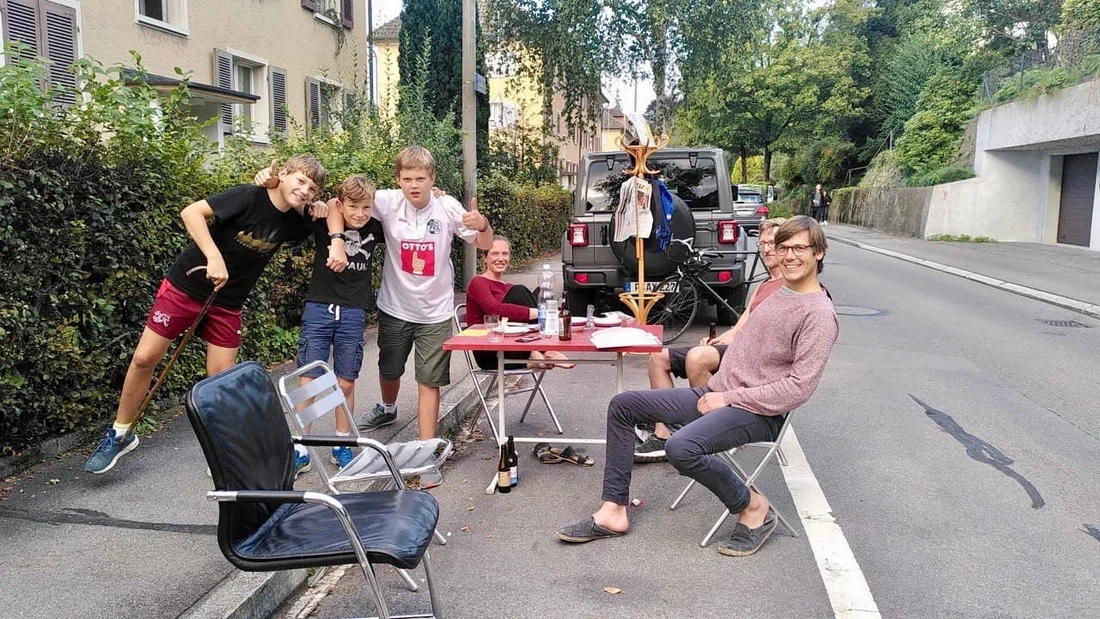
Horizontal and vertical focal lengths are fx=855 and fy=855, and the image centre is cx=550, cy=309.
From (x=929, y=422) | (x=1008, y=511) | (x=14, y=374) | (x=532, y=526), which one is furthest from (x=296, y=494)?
(x=929, y=422)

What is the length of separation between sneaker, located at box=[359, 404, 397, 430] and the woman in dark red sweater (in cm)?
76

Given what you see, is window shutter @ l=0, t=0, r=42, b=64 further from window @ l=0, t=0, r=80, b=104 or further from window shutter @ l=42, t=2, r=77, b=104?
window shutter @ l=42, t=2, r=77, b=104

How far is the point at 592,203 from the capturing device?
34.5ft

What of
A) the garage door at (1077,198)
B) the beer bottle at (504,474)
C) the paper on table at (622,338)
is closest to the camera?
the paper on table at (622,338)

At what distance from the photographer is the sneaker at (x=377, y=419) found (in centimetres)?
579

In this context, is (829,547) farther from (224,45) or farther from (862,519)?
(224,45)

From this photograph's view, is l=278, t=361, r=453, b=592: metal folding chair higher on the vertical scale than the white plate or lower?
lower

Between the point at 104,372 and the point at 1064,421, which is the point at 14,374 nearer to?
the point at 104,372

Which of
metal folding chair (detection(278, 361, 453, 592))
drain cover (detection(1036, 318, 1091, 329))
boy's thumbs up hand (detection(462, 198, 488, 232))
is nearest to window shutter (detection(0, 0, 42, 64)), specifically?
boy's thumbs up hand (detection(462, 198, 488, 232))

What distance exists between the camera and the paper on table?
182 inches

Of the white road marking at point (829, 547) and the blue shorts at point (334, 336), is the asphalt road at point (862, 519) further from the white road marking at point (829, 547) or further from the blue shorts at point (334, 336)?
the blue shorts at point (334, 336)

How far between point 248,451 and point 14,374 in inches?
89.5

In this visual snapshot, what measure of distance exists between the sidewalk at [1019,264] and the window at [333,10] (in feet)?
46.2

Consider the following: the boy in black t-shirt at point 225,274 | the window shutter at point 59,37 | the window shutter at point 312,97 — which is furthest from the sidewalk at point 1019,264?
the window shutter at point 59,37
